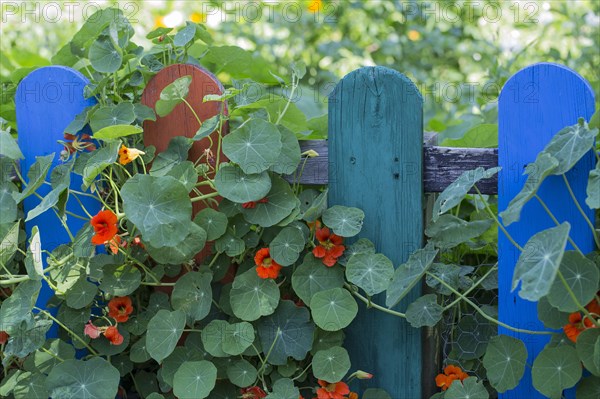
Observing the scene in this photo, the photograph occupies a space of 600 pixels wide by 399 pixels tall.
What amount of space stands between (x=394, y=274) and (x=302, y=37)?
254cm

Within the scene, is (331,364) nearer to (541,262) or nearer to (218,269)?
(218,269)

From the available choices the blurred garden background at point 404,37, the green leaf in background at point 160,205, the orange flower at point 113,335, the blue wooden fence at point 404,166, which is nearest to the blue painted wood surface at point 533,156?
the blue wooden fence at point 404,166

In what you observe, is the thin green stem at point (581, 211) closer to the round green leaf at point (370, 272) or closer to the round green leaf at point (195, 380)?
the round green leaf at point (370, 272)

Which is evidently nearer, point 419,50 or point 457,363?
point 457,363

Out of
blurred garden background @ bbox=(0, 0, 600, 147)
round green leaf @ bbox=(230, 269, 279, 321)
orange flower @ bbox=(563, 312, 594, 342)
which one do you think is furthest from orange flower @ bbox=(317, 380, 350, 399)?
blurred garden background @ bbox=(0, 0, 600, 147)

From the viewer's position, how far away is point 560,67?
1.57 m

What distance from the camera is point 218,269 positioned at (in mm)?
1867

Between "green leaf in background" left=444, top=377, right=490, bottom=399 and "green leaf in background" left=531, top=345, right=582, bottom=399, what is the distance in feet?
0.42

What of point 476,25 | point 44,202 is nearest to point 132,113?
point 44,202

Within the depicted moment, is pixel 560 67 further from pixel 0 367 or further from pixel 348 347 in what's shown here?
pixel 0 367

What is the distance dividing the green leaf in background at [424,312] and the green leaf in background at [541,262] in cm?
34

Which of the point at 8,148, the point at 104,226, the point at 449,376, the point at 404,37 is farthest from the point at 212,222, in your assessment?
the point at 404,37

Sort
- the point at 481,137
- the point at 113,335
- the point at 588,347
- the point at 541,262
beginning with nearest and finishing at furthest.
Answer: the point at 541,262 < the point at 588,347 < the point at 113,335 < the point at 481,137

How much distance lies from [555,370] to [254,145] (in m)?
0.84
